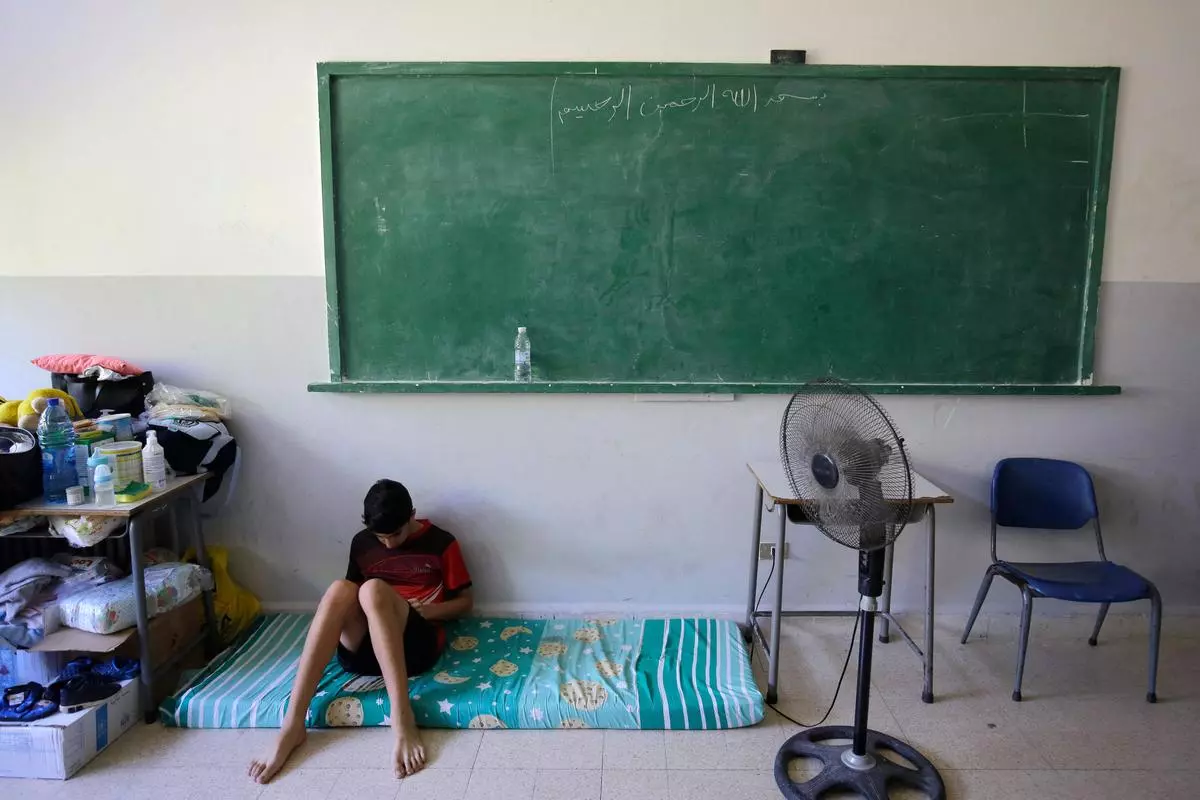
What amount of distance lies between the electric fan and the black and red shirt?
1304 millimetres

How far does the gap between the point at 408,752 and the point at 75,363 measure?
195 centimetres

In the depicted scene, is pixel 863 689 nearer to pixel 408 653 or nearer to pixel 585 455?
pixel 585 455

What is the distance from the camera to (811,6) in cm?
266

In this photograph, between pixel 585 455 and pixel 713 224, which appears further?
pixel 585 455

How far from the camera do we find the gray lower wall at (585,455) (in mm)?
2865

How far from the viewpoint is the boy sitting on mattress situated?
7.29 feet

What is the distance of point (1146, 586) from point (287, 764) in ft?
9.43

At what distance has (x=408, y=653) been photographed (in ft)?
8.02

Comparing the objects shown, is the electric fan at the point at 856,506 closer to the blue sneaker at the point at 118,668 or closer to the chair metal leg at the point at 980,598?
the chair metal leg at the point at 980,598

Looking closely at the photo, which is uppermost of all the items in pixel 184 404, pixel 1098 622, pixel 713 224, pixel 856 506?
pixel 713 224

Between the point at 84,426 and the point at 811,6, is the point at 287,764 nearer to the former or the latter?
the point at 84,426

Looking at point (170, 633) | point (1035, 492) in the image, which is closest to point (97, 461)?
point (170, 633)

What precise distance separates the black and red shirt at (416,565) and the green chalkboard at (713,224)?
2.00 ft

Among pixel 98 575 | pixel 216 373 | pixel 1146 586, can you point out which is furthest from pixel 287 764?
pixel 1146 586
